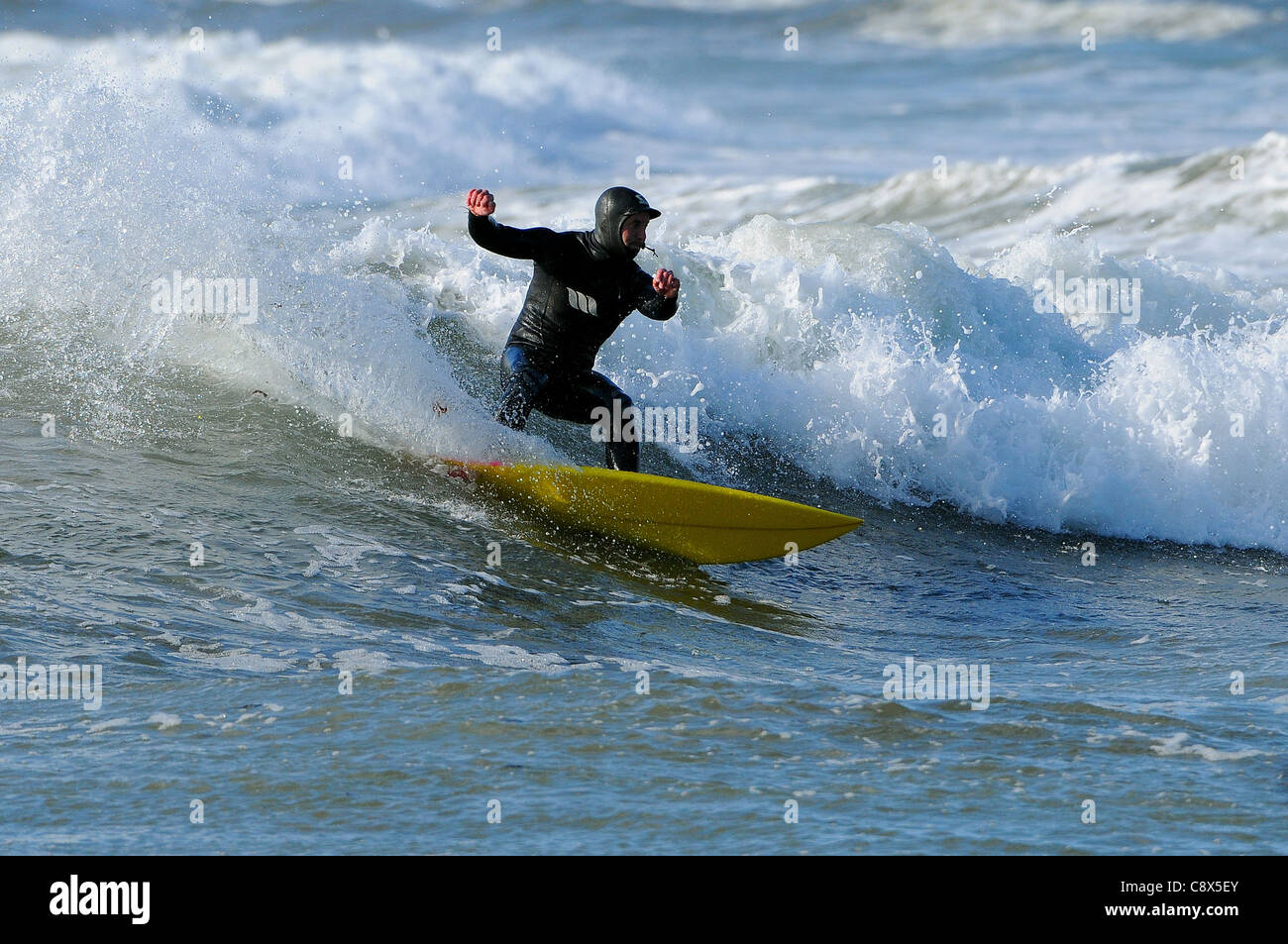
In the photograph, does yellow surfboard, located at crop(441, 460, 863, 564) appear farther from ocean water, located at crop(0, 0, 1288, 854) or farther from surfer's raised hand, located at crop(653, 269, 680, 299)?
surfer's raised hand, located at crop(653, 269, 680, 299)

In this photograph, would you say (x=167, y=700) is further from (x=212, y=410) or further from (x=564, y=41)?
(x=564, y=41)

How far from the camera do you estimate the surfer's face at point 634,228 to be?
270 inches

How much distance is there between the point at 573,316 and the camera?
719 centimetres

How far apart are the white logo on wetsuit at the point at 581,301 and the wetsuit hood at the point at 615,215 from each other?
300 mm

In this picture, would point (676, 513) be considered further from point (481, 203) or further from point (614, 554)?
point (481, 203)

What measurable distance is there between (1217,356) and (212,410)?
8.30m

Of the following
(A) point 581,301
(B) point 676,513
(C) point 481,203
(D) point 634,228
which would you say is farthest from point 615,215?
(B) point 676,513

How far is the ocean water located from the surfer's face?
1325mm

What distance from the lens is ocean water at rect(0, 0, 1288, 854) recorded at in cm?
367

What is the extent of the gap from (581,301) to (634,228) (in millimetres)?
556

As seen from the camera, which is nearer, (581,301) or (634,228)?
(634,228)

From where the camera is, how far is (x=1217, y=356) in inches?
426

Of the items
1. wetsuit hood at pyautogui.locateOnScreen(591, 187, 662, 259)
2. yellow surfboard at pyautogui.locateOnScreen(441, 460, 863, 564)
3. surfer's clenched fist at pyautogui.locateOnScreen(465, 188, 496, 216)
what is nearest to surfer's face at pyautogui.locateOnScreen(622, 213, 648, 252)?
wetsuit hood at pyautogui.locateOnScreen(591, 187, 662, 259)

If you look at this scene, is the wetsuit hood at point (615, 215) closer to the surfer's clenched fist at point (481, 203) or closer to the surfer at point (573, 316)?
the surfer at point (573, 316)
